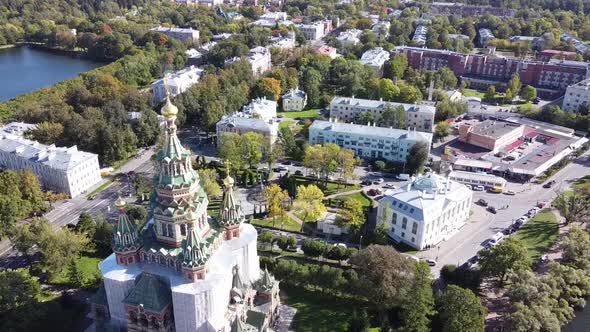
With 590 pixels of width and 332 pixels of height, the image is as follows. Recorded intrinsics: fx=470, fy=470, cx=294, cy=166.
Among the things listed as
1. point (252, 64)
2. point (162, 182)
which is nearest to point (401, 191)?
point (162, 182)

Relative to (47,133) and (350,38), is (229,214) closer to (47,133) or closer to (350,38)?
(47,133)

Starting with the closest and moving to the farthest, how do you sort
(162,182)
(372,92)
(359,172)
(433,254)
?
(162,182) < (433,254) < (359,172) < (372,92)

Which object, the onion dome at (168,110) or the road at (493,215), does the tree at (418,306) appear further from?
the onion dome at (168,110)

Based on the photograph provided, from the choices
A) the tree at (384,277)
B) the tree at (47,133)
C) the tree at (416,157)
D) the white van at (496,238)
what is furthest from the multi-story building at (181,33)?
the tree at (384,277)

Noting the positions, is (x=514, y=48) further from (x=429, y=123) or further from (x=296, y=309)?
(x=296, y=309)

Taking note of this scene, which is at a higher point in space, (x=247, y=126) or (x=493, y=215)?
(x=247, y=126)

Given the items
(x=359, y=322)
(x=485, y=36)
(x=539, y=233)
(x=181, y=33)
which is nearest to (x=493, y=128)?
(x=539, y=233)

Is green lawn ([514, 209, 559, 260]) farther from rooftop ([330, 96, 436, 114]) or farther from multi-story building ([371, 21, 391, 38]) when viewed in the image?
multi-story building ([371, 21, 391, 38])
